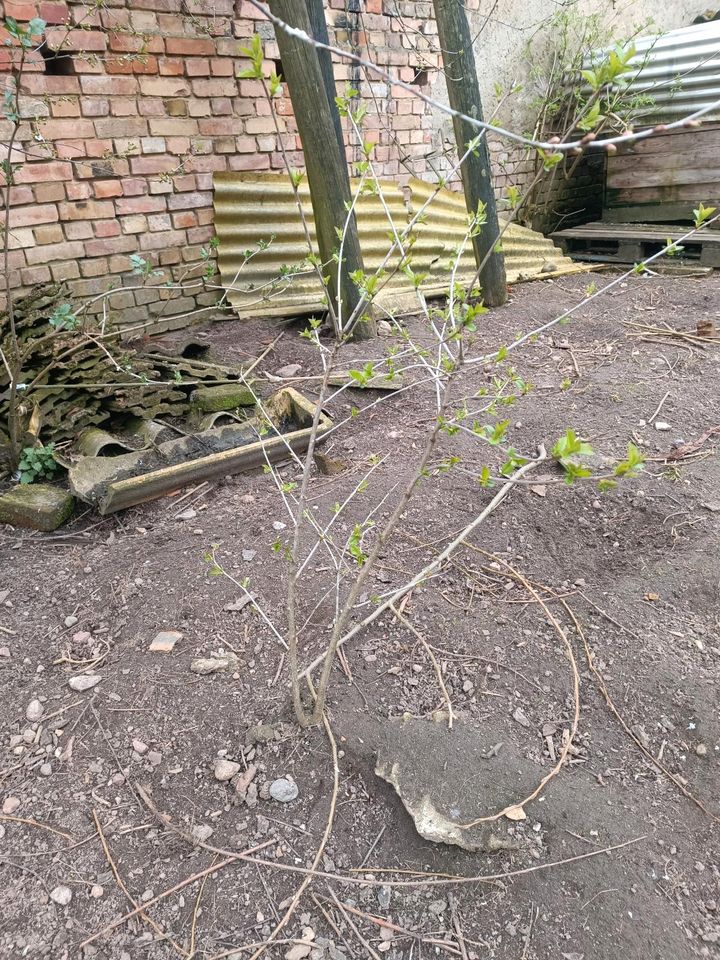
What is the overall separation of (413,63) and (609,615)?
16.2 feet

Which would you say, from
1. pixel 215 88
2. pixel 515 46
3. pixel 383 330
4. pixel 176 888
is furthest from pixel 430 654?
pixel 515 46

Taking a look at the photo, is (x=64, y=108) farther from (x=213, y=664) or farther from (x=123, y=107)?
(x=213, y=664)

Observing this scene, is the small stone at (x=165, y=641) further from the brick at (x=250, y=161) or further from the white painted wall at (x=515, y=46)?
the white painted wall at (x=515, y=46)

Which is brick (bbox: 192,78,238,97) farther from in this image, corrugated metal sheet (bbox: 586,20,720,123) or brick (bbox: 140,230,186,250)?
corrugated metal sheet (bbox: 586,20,720,123)

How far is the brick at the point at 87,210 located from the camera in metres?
3.74

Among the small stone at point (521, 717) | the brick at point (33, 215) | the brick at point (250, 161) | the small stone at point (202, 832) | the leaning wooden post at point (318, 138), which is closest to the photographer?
the small stone at point (202, 832)

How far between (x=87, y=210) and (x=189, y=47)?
3.90ft

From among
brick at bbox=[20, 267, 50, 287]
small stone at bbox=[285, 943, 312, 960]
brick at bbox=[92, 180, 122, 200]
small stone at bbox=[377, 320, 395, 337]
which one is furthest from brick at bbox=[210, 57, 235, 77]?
small stone at bbox=[285, 943, 312, 960]

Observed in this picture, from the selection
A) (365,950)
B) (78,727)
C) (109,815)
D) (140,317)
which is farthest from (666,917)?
(140,317)

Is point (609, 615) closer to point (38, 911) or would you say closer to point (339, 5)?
point (38, 911)

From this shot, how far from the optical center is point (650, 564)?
2.32 metres

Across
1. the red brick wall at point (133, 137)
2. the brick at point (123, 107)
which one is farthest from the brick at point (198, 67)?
the brick at point (123, 107)

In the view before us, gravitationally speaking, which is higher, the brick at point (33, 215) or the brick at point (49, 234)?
the brick at point (33, 215)

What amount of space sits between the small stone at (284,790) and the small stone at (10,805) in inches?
25.8
